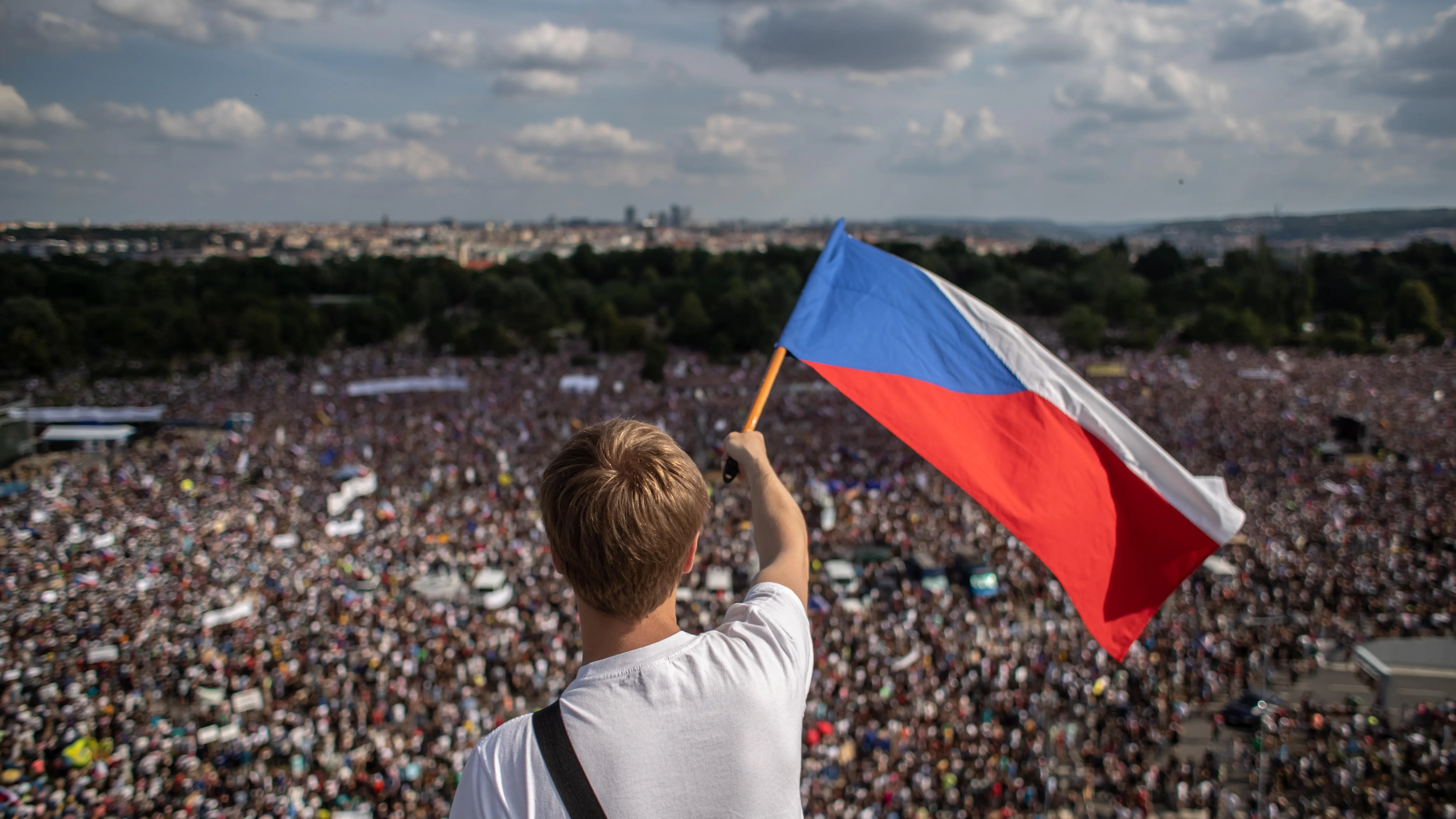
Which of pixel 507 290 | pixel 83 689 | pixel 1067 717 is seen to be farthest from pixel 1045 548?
pixel 507 290

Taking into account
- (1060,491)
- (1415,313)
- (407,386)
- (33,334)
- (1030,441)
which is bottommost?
(407,386)

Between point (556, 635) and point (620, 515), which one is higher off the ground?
point (620, 515)

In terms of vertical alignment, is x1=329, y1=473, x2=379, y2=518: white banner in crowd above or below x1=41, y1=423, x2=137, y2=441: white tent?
above

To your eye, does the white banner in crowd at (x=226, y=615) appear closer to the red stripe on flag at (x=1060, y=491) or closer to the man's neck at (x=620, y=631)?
the red stripe on flag at (x=1060, y=491)

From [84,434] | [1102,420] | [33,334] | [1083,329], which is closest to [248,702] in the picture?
[1102,420]

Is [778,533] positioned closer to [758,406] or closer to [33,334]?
[758,406]

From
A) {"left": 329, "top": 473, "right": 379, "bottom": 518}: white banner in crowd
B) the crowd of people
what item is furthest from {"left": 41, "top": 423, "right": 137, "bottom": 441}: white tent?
{"left": 329, "top": 473, "right": 379, "bottom": 518}: white banner in crowd

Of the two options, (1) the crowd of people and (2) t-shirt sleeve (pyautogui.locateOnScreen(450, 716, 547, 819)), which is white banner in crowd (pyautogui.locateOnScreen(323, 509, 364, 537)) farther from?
(2) t-shirt sleeve (pyautogui.locateOnScreen(450, 716, 547, 819))
